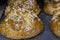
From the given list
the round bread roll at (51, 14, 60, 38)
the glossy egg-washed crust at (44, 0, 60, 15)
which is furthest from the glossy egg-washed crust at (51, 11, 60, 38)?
the glossy egg-washed crust at (44, 0, 60, 15)

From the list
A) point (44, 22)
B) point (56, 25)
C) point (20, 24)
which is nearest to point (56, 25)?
point (56, 25)

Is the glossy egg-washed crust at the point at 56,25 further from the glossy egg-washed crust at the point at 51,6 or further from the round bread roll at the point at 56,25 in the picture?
the glossy egg-washed crust at the point at 51,6

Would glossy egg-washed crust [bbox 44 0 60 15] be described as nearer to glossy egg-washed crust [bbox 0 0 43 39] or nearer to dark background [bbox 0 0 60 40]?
dark background [bbox 0 0 60 40]

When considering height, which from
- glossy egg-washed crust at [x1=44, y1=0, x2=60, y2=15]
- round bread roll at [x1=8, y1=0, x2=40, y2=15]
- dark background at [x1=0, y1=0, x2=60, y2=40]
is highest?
round bread roll at [x1=8, y1=0, x2=40, y2=15]

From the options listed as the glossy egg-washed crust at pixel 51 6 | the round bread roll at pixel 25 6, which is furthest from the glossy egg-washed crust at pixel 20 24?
the glossy egg-washed crust at pixel 51 6

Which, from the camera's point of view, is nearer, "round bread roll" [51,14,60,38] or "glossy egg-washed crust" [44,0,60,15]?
"round bread roll" [51,14,60,38]

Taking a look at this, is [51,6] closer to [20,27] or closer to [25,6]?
[25,6]
